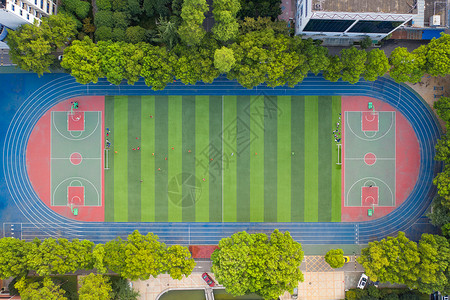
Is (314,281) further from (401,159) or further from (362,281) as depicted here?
(401,159)

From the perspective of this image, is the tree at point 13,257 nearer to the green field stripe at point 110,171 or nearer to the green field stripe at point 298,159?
the green field stripe at point 110,171

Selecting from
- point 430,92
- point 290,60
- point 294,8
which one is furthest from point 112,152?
point 430,92

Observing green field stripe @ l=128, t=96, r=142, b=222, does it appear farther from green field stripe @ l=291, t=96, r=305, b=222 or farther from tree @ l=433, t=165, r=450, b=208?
tree @ l=433, t=165, r=450, b=208

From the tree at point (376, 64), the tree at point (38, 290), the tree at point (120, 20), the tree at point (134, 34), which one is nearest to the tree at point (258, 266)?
the tree at point (38, 290)

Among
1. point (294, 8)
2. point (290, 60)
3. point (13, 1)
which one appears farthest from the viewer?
point (294, 8)

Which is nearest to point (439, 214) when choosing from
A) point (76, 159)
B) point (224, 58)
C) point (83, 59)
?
point (224, 58)

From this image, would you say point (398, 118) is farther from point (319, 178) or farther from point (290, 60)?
point (290, 60)
